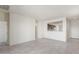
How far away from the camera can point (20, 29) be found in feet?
21.9

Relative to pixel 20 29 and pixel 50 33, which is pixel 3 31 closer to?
pixel 20 29

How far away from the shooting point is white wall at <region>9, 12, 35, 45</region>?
5.90 meters

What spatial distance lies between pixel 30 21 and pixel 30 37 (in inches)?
59.6

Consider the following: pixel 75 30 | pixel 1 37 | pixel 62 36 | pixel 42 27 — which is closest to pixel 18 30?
pixel 1 37

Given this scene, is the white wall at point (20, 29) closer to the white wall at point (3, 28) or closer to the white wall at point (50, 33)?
the white wall at point (3, 28)

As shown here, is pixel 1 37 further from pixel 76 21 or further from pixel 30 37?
pixel 76 21

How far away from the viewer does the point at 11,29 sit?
19.1 ft

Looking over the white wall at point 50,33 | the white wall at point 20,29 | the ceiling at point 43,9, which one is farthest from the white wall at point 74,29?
the white wall at point 20,29

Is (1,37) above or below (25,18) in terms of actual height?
below

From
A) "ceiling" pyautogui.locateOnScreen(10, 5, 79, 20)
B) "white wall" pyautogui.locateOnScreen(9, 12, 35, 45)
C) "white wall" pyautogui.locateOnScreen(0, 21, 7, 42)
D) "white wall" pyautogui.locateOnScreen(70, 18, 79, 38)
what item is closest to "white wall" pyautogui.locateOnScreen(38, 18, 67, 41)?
"ceiling" pyautogui.locateOnScreen(10, 5, 79, 20)

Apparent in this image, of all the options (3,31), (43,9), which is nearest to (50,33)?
(43,9)

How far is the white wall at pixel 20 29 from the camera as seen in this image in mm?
5902
